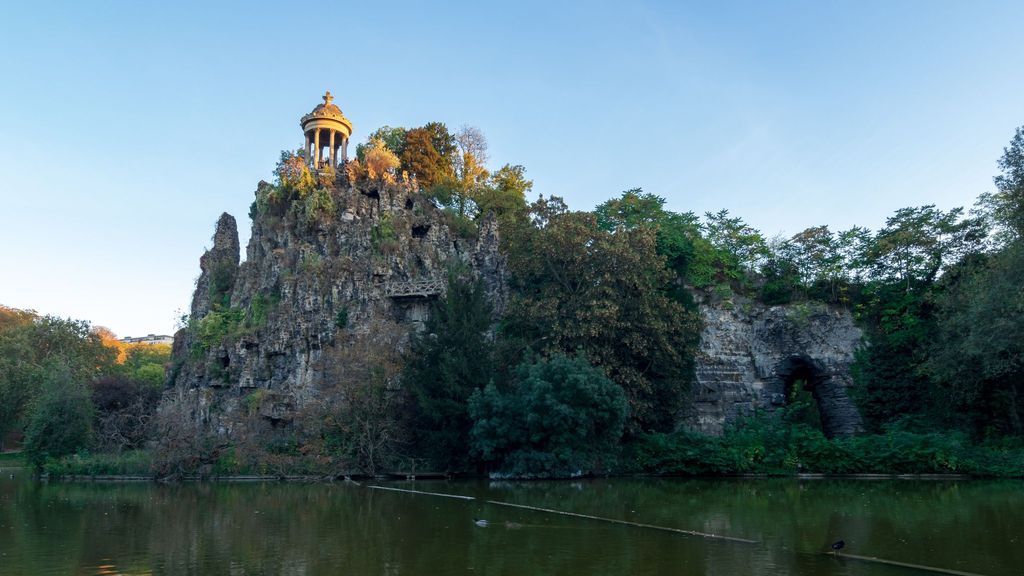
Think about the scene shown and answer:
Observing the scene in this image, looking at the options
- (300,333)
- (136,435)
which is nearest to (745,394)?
(300,333)

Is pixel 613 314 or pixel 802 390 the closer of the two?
pixel 613 314

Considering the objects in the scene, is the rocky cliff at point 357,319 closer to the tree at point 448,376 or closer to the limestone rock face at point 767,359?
the limestone rock face at point 767,359

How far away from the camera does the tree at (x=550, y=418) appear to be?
82.2 feet

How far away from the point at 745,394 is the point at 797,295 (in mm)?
5672

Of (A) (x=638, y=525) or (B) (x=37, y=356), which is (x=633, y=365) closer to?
(A) (x=638, y=525)

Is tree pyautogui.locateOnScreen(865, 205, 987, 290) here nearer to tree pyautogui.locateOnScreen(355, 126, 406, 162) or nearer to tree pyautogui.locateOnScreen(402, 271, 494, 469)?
tree pyautogui.locateOnScreen(402, 271, 494, 469)

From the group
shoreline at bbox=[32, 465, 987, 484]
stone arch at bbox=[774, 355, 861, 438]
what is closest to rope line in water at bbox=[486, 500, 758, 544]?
shoreline at bbox=[32, 465, 987, 484]

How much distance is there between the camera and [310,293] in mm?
36594

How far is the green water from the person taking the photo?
32.6ft

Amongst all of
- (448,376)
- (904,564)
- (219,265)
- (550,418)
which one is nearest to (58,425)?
(219,265)

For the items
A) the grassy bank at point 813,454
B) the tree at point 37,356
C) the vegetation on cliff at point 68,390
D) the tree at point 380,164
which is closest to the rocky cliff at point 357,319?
the tree at point 380,164

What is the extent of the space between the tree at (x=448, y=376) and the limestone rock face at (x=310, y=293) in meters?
3.66

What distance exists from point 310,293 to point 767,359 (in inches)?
901

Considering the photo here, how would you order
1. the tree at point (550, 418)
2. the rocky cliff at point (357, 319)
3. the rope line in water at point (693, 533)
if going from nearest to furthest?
the rope line in water at point (693, 533)
the tree at point (550, 418)
the rocky cliff at point (357, 319)
